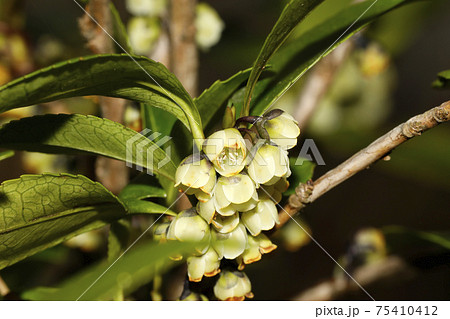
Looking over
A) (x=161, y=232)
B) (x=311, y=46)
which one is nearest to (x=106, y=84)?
(x=161, y=232)

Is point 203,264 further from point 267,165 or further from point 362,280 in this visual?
point 362,280

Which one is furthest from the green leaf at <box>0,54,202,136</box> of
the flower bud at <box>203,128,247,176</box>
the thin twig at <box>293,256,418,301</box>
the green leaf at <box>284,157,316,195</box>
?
the thin twig at <box>293,256,418,301</box>

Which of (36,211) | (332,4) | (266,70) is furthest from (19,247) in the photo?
(332,4)

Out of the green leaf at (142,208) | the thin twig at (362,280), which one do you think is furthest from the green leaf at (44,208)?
the thin twig at (362,280)

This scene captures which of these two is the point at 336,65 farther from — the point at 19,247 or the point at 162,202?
the point at 19,247

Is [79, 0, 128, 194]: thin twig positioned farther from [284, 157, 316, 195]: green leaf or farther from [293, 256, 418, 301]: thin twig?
[293, 256, 418, 301]: thin twig

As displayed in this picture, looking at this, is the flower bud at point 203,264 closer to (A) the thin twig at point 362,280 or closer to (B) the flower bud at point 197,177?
(B) the flower bud at point 197,177

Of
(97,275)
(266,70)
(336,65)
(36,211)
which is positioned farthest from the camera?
(336,65)
